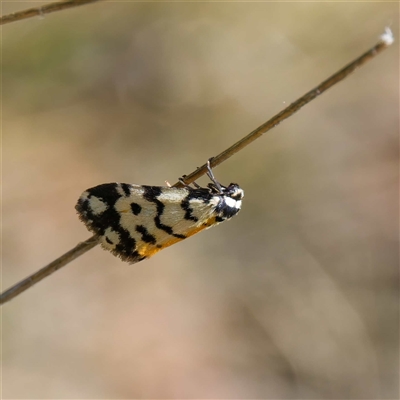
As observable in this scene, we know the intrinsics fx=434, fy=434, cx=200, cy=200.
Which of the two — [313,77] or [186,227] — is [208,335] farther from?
[313,77]

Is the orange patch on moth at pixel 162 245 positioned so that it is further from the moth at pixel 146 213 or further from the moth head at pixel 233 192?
the moth head at pixel 233 192

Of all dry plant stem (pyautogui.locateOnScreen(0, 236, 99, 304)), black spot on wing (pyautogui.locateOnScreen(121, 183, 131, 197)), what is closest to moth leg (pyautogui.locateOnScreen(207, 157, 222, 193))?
black spot on wing (pyautogui.locateOnScreen(121, 183, 131, 197))

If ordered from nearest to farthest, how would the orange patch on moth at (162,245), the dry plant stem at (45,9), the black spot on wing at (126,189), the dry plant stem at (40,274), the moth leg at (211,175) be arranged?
the dry plant stem at (45,9)
the dry plant stem at (40,274)
the moth leg at (211,175)
the black spot on wing at (126,189)
the orange patch on moth at (162,245)

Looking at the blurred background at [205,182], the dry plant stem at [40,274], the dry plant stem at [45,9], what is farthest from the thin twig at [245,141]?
the blurred background at [205,182]

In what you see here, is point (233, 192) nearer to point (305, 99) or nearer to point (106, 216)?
point (106, 216)

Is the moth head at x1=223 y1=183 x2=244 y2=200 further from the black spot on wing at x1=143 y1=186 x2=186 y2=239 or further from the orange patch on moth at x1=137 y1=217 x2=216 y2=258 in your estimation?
the black spot on wing at x1=143 y1=186 x2=186 y2=239

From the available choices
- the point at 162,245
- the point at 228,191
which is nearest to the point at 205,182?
the point at 228,191

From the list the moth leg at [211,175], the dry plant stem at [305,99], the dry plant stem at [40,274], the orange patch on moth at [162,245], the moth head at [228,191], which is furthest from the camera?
the moth head at [228,191]
